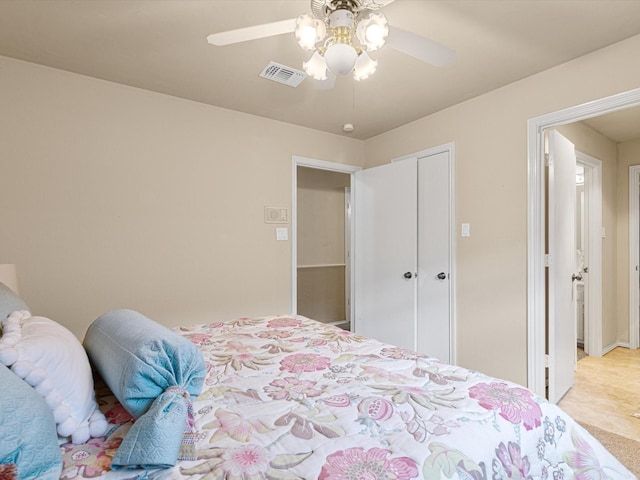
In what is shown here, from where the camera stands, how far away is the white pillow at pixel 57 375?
2.76ft

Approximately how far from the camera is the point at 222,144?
2924mm

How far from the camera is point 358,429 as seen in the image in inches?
35.8

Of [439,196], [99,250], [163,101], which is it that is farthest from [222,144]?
[439,196]

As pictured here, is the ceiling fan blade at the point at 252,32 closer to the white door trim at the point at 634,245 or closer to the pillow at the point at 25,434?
the pillow at the point at 25,434

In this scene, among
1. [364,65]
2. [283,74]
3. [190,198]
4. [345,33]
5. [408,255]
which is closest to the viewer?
[345,33]

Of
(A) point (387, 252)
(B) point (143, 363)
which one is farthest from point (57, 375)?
(A) point (387, 252)

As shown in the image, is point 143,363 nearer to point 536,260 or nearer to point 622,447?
point 536,260

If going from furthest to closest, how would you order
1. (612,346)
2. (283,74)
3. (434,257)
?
1. (612,346)
2. (434,257)
3. (283,74)

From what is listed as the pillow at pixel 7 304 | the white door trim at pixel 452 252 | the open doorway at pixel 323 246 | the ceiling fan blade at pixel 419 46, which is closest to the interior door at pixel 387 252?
the white door trim at pixel 452 252

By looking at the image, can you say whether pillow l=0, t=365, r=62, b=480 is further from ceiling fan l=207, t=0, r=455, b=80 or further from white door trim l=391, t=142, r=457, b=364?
white door trim l=391, t=142, r=457, b=364

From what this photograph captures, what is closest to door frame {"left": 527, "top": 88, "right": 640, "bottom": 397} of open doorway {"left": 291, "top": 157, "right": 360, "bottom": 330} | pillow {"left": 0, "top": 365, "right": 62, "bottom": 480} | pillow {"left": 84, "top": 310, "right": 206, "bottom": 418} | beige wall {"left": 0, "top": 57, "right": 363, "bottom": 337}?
beige wall {"left": 0, "top": 57, "right": 363, "bottom": 337}

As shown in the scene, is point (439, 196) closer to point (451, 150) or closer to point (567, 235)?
point (451, 150)

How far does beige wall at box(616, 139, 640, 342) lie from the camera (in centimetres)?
377

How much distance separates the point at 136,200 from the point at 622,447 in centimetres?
347
